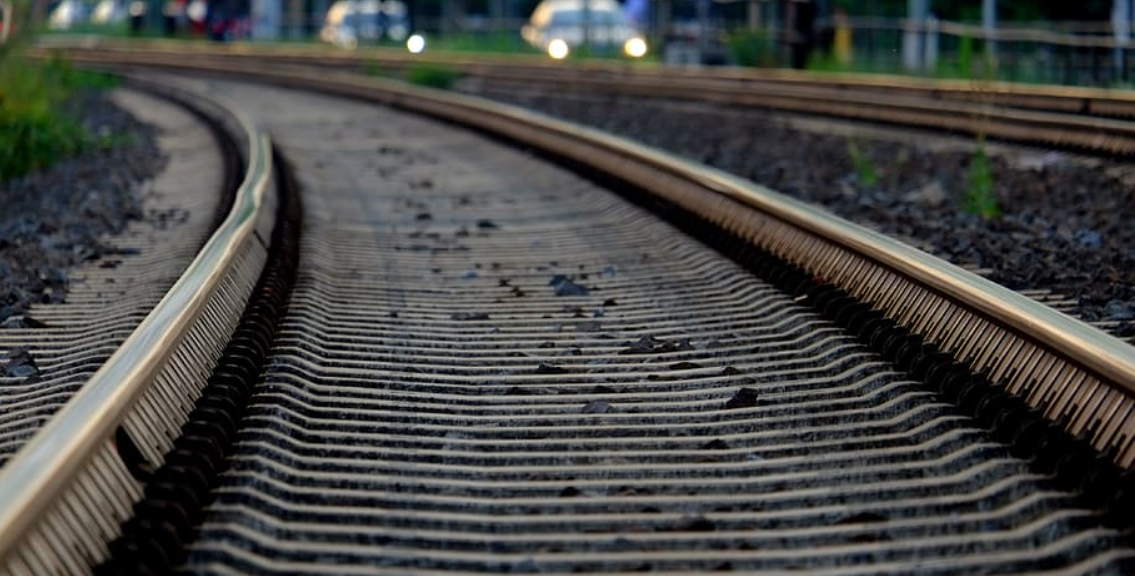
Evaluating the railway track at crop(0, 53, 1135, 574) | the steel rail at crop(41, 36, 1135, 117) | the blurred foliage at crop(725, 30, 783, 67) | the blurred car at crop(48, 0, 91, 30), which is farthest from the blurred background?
the blurred car at crop(48, 0, 91, 30)

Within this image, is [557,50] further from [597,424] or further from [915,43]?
[597,424]

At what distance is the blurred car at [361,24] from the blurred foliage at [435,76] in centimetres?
1740

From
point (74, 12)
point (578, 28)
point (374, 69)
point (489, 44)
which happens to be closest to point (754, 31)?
point (374, 69)

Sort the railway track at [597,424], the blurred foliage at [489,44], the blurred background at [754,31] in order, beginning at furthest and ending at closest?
1. the blurred foliage at [489,44]
2. the blurred background at [754,31]
3. the railway track at [597,424]

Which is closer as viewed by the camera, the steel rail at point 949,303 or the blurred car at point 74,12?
the steel rail at point 949,303

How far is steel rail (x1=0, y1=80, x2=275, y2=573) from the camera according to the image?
303 cm

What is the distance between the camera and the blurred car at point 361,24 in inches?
1795

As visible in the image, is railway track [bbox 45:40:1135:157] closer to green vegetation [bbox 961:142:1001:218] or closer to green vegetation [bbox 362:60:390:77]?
green vegetation [bbox 362:60:390:77]

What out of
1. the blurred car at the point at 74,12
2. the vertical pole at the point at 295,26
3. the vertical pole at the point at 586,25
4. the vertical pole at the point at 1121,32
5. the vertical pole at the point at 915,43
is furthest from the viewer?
the blurred car at the point at 74,12

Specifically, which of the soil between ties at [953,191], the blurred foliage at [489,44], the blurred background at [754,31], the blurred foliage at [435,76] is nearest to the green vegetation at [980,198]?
the soil between ties at [953,191]

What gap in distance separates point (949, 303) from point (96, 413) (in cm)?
254

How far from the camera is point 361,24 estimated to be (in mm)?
48656

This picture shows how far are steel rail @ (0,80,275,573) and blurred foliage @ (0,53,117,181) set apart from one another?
726cm

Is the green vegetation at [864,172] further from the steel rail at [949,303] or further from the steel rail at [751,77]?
the steel rail at [949,303]
